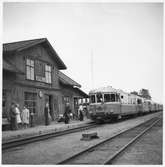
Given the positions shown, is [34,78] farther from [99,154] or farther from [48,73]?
[99,154]

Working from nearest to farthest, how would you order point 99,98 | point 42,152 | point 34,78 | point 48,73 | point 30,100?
point 42,152 → point 30,100 → point 34,78 → point 99,98 → point 48,73

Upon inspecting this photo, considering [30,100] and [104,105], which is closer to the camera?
[30,100]

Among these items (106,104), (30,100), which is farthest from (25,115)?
(106,104)

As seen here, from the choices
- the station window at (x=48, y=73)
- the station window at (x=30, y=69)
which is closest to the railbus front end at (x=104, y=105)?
the station window at (x=48, y=73)

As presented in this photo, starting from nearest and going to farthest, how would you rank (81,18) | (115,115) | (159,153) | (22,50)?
(159,153) < (81,18) < (22,50) < (115,115)

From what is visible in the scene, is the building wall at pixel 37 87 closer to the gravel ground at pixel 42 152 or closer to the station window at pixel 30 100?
the station window at pixel 30 100

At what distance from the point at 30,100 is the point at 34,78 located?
1.68 m

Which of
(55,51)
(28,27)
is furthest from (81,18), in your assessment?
(55,51)

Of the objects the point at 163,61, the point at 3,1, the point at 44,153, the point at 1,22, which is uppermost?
the point at 3,1

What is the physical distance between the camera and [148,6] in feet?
31.1

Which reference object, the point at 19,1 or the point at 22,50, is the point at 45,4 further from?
the point at 22,50

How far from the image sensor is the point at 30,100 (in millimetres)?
18359

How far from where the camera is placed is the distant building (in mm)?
16228

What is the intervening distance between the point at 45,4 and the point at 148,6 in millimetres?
3958
